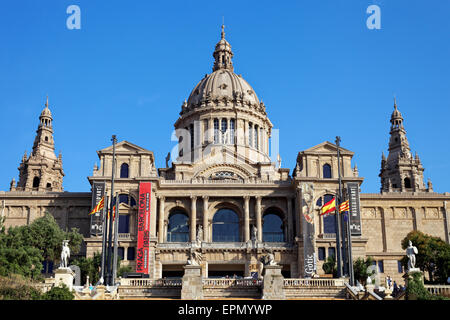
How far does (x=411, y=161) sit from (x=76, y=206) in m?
47.8

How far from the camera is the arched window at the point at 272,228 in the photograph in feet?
226

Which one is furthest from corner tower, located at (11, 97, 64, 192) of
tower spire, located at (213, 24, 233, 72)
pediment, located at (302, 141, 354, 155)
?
pediment, located at (302, 141, 354, 155)

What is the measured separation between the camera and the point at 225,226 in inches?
2726

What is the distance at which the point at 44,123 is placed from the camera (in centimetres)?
8606

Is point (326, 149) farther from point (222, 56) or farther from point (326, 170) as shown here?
point (222, 56)

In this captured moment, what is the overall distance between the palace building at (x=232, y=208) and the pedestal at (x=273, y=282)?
21.9 metres

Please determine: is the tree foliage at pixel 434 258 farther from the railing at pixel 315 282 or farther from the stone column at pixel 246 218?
the stone column at pixel 246 218

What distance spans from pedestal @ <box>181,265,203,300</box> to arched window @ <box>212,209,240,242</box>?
31.5m

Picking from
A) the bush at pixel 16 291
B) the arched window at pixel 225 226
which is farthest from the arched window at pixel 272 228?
the bush at pixel 16 291

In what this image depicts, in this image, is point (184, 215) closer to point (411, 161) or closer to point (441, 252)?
point (441, 252)

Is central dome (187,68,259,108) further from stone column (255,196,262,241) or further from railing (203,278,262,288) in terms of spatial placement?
railing (203,278,262,288)

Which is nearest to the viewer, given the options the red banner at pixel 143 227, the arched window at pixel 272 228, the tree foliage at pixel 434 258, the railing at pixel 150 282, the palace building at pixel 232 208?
the railing at pixel 150 282
